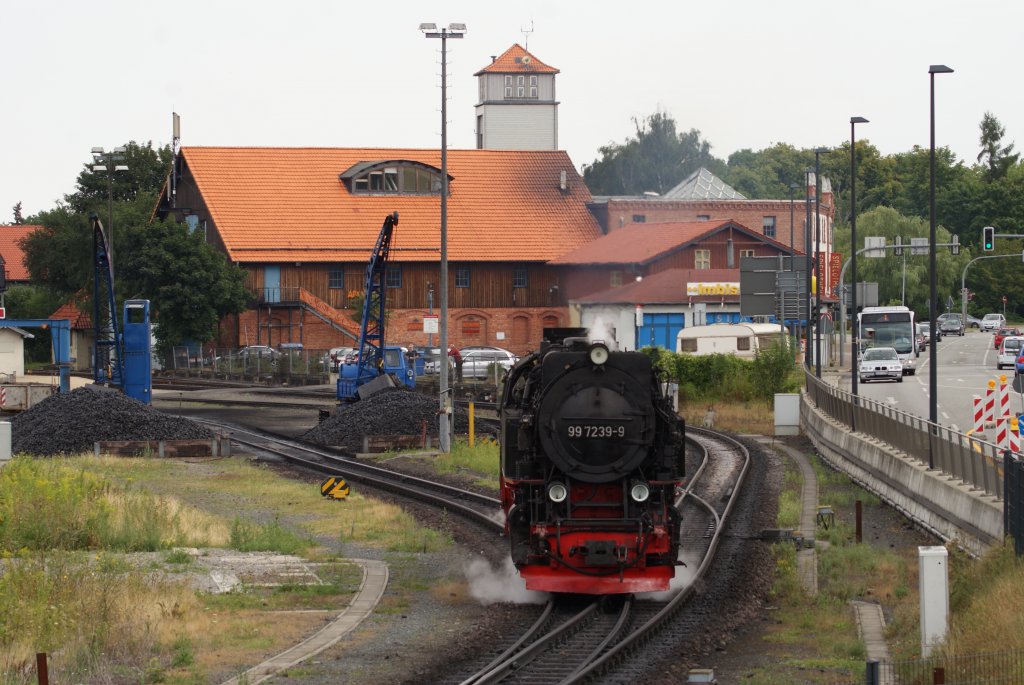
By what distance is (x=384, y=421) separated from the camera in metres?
40.0

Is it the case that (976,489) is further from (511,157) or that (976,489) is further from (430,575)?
(511,157)

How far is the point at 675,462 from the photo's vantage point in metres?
17.0

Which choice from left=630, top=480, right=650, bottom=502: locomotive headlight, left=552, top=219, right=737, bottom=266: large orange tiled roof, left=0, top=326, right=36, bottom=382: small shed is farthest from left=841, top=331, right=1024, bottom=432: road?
left=0, top=326, right=36, bottom=382: small shed

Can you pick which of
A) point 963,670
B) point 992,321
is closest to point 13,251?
point 992,321

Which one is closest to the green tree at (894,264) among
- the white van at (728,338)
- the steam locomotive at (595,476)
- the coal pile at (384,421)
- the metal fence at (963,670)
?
the white van at (728,338)

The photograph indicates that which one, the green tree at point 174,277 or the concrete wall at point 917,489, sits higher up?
the green tree at point 174,277

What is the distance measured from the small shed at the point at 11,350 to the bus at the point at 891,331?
39.8 metres

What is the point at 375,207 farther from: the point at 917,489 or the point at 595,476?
the point at 595,476

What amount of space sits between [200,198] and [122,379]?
34562 millimetres

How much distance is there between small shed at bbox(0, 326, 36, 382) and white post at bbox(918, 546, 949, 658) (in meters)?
56.1

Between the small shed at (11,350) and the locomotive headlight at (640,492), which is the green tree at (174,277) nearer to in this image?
the small shed at (11,350)

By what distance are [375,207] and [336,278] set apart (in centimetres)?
607

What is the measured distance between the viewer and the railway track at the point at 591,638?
545 inches

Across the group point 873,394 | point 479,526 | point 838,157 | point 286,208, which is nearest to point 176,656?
point 479,526
